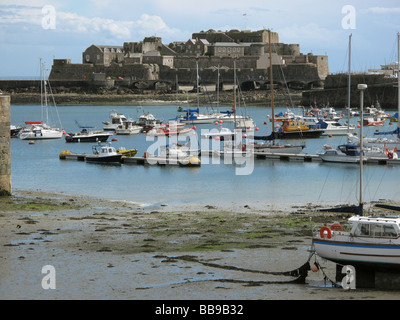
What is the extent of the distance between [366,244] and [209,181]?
1732 centimetres

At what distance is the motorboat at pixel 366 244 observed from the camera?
13.2m

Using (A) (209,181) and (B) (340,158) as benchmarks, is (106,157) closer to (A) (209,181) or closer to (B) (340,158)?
(A) (209,181)

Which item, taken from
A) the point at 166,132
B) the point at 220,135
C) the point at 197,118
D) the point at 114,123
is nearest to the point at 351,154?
the point at 220,135

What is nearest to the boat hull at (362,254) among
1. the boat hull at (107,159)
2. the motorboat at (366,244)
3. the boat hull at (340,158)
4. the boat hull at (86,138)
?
the motorboat at (366,244)

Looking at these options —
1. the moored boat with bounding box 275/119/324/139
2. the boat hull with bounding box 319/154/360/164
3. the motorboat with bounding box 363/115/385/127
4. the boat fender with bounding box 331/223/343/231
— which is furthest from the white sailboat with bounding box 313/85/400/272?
the motorboat with bounding box 363/115/385/127

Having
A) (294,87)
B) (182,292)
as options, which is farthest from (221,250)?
(294,87)

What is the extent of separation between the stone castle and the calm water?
6743 centimetres

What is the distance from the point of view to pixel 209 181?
3052 centimetres

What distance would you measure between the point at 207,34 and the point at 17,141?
71569 mm

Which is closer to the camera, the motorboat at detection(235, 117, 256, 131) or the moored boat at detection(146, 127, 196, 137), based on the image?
the moored boat at detection(146, 127, 196, 137)

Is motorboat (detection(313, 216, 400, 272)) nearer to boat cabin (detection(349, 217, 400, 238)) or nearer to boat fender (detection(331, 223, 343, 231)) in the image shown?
boat cabin (detection(349, 217, 400, 238))

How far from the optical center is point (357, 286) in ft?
44.3

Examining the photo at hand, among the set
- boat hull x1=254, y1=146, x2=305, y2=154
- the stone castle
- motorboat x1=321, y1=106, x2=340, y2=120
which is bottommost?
boat hull x1=254, y1=146, x2=305, y2=154

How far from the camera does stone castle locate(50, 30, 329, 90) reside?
106 m
